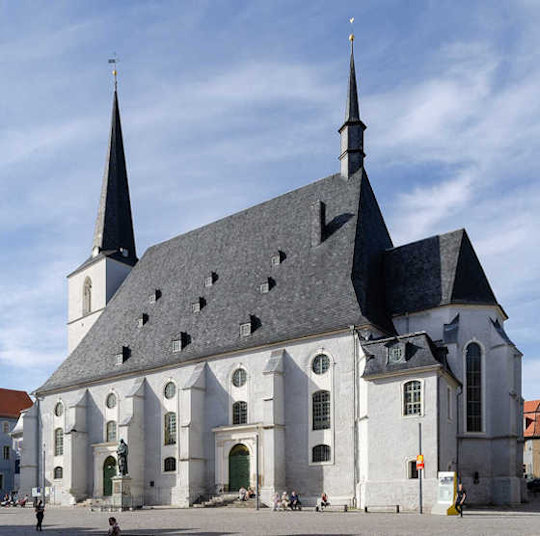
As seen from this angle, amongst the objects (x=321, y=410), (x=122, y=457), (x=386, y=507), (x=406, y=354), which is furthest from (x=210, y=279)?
(x=386, y=507)

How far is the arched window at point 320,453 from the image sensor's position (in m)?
33.8

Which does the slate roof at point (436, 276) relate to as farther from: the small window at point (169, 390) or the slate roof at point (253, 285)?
the small window at point (169, 390)

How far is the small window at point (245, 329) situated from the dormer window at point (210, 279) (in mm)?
5926

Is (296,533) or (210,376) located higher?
(210,376)

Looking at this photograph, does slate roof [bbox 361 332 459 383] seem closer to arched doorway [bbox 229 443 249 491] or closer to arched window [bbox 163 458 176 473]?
arched doorway [bbox 229 443 249 491]

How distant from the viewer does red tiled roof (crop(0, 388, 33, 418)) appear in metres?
72.9

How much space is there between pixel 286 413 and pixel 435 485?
935cm

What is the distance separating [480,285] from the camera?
35.9 meters

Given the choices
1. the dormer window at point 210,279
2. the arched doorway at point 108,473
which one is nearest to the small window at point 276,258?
the dormer window at point 210,279

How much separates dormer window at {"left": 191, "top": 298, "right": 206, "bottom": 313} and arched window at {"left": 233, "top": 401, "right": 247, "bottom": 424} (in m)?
7.30

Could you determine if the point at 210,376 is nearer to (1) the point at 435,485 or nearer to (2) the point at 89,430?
(2) the point at 89,430

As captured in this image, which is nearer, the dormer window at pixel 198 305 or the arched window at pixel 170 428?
the arched window at pixel 170 428

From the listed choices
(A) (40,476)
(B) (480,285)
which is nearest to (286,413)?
(B) (480,285)

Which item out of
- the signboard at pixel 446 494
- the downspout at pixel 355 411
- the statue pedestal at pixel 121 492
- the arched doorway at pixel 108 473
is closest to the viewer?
the signboard at pixel 446 494
